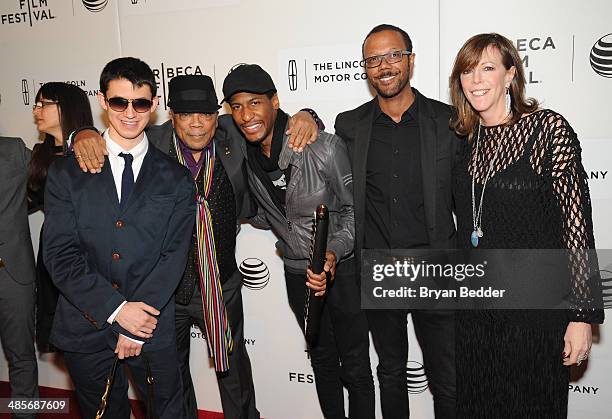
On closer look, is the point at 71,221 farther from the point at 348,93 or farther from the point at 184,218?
the point at 348,93

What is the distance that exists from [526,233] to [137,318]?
4.81 ft

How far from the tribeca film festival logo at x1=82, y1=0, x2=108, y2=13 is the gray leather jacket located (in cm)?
175

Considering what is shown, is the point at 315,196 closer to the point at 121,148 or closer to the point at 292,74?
the point at 121,148

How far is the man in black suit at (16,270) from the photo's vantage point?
279cm

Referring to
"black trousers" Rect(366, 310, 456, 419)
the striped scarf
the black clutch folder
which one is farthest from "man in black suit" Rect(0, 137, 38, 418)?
"black trousers" Rect(366, 310, 456, 419)

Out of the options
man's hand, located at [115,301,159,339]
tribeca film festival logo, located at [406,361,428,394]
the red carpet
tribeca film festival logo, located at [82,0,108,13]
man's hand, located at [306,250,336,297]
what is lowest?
the red carpet

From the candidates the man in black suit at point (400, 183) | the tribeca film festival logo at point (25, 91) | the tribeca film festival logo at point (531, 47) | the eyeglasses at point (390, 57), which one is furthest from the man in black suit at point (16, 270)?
the tribeca film festival logo at point (531, 47)

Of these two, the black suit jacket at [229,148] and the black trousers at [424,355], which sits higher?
the black suit jacket at [229,148]

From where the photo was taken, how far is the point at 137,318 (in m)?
1.93

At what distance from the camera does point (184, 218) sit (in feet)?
6.73

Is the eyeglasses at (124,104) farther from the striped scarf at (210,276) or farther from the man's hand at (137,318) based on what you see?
the man's hand at (137,318)

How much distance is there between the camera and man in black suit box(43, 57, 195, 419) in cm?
193

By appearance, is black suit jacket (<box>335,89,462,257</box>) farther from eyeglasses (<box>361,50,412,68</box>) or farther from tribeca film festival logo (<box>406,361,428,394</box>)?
tribeca film festival logo (<box>406,361,428,394</box>)

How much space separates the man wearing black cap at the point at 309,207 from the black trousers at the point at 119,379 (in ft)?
2.19
